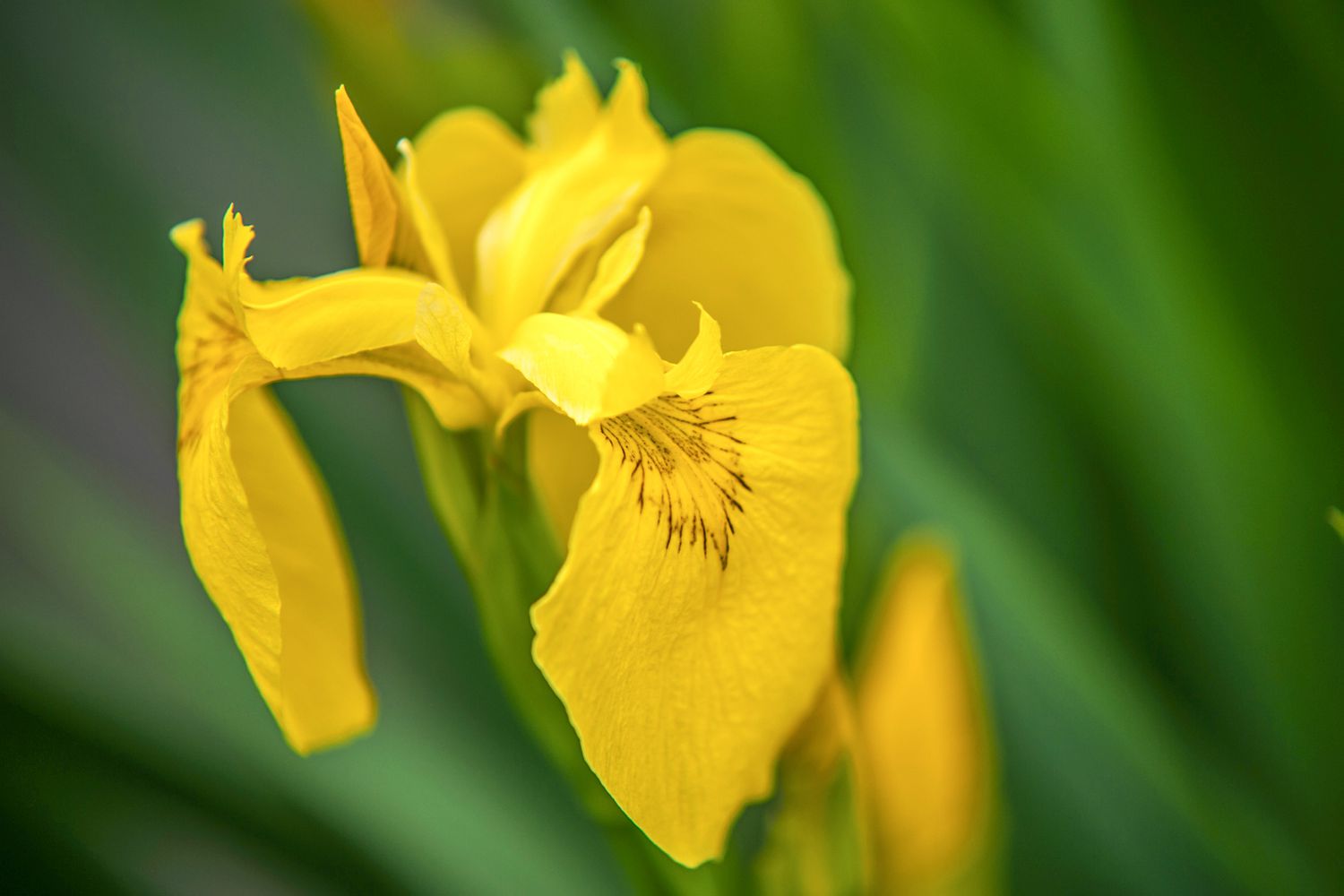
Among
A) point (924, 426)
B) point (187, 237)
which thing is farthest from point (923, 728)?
point (187, 237)

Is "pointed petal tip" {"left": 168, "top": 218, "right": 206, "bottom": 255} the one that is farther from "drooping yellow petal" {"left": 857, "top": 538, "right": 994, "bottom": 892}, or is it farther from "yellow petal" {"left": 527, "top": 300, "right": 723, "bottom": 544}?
"drooping yellow petal" {"left": 857, "top": 538, "right": 994, "bottom": 892}

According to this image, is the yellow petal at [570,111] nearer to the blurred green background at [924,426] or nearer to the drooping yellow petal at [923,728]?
the blurred green background at [924,426]

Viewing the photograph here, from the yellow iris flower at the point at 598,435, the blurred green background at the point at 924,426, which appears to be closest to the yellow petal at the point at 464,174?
the yellow iris flower at the point at 598,435

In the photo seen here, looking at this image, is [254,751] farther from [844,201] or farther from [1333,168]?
[1333,168]

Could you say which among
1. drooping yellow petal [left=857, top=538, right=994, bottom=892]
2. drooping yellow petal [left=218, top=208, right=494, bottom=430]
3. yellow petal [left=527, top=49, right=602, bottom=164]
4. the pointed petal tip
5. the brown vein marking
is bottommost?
drooping yellow petal [left=857, top=538, right=994, bottom=892]

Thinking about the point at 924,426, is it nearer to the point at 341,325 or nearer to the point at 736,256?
the point at 736,256

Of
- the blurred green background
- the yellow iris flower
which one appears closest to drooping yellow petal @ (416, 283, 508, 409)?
the yellow iris flower

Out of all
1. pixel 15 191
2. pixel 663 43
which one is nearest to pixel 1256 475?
pixel 663 43
